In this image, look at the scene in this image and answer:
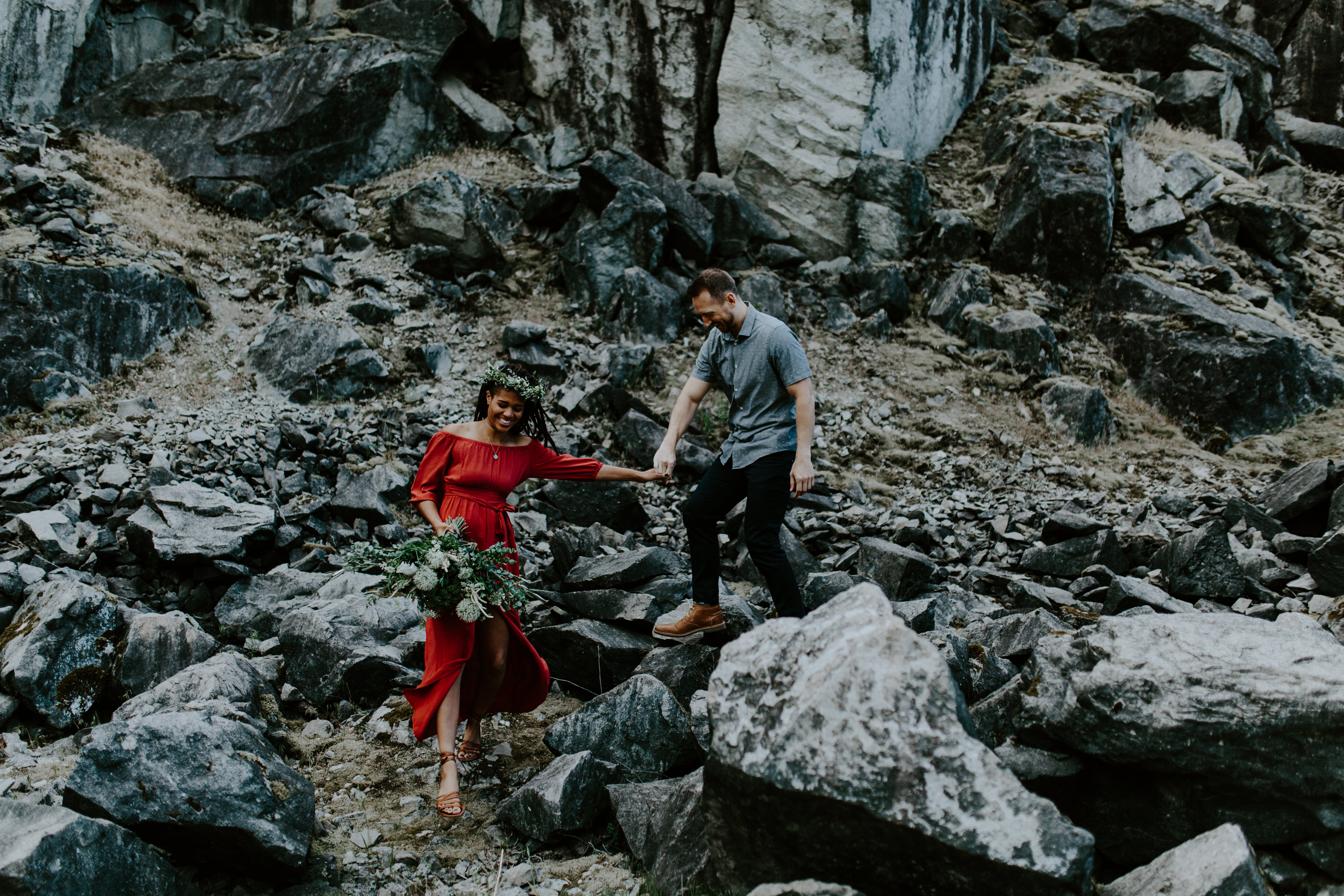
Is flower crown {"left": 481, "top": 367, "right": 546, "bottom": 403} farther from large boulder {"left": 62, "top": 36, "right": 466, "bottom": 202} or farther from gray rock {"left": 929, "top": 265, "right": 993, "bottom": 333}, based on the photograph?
large boulder {"left": 62, "top": 36, "right": 466, "bottom": 202}

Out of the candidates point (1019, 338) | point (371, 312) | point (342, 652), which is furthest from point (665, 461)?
point (1019, 338)

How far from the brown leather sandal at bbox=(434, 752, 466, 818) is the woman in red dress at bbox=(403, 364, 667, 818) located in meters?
0.02

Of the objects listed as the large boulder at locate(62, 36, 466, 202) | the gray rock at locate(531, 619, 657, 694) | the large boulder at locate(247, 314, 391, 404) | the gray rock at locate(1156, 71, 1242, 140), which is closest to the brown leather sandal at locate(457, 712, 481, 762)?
the gray rock at locate(531, 619, 657, 694)

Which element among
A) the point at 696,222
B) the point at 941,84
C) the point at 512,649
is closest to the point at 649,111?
the point at 696,222

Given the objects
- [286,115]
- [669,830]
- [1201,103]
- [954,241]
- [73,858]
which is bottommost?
[669,830]

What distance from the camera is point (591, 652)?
5.24 metres

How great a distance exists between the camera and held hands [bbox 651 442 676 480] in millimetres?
4699

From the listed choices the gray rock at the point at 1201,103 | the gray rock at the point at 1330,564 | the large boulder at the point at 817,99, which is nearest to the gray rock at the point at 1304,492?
the gray rock at the point at 1330,564

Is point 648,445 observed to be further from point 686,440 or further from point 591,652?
point 591,652

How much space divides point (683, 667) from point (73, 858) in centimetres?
290

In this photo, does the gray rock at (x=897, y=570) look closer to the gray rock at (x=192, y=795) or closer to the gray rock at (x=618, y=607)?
the gray rock at (x=618, y=607)

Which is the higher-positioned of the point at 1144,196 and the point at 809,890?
the point at 1144,196

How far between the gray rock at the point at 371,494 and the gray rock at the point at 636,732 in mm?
4171

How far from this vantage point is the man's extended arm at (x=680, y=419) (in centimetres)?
472
